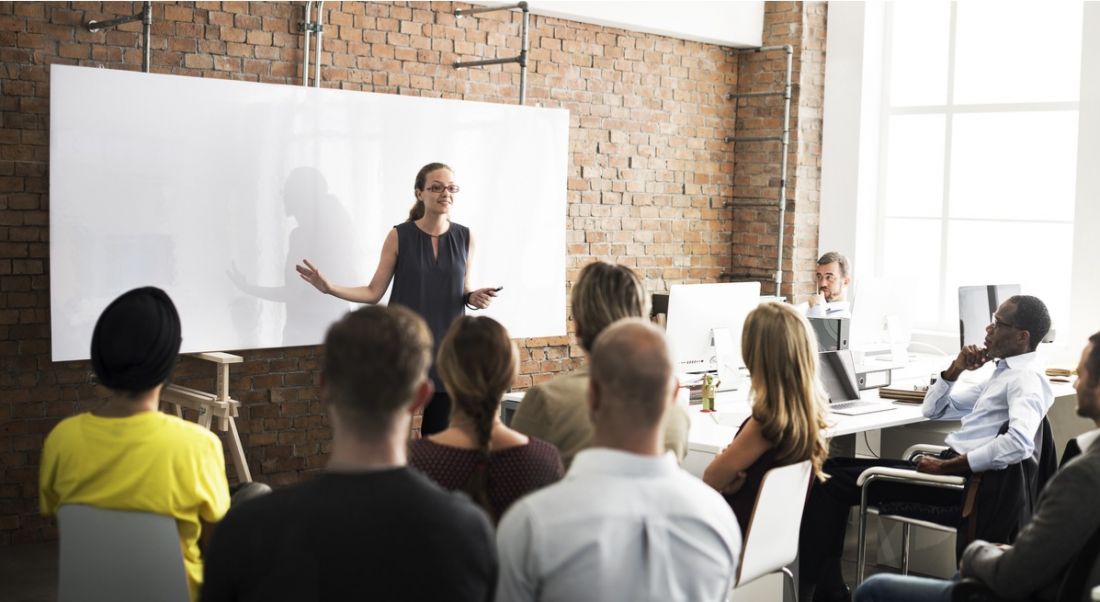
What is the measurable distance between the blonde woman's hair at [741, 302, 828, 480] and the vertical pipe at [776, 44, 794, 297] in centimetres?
480

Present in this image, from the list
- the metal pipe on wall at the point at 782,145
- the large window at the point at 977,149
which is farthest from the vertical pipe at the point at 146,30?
the large window at the point at 977,149

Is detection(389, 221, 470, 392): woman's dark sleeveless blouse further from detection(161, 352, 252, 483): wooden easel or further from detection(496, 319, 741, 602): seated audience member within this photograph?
detection(496, 319, 741, 602): seated audience member

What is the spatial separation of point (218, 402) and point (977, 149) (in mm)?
5559

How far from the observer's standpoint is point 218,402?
491 centimetres

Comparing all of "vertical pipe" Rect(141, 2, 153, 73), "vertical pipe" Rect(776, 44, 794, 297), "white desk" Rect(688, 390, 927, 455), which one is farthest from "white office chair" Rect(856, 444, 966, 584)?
"vertical pipe" Rect(776, 44, 794, 297)

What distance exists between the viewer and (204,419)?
4934 mm

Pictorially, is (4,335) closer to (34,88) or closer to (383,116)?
(34,88)

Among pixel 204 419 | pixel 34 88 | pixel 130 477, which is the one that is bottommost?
pixel 204 419

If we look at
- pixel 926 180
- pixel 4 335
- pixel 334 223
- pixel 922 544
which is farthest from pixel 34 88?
pixel 926 180

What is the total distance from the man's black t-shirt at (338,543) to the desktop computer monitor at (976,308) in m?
4.79

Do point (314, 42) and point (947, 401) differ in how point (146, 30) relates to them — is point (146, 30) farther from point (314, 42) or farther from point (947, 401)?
point (947, 401)

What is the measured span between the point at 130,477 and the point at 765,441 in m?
1.75

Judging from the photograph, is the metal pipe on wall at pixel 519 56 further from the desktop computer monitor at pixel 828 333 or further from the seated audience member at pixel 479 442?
the seated audience member at pixel 479 442

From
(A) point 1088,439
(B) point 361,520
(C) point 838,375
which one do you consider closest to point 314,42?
(C) point 838,375
